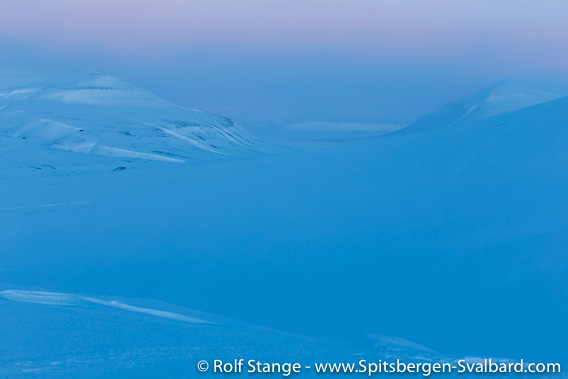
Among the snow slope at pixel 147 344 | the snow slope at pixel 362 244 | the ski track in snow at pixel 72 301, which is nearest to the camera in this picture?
the snow slope at pixel 147 344

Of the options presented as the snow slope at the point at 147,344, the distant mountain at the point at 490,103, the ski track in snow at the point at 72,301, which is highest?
the distant mountain at the point at 490,103

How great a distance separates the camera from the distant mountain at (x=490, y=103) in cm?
3525

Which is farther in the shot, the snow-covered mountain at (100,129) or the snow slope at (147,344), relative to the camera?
the snow-covered mountain at (100,129)

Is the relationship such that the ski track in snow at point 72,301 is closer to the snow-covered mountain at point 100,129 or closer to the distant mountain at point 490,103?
the snow-covered mountain at point 100,129

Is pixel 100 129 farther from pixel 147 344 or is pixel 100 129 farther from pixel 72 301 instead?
pixel 147 344

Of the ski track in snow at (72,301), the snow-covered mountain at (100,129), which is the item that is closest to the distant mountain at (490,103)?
the snow-covered mountain at (100,129)

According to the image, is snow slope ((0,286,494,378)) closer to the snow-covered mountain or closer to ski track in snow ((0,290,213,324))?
ski track in snow ((0,290,213,324))

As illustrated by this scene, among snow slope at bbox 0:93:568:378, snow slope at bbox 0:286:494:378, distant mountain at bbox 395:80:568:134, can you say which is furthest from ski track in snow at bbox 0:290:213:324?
distant mountain at bbox 395:80:568:134

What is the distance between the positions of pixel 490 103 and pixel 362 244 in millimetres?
33095

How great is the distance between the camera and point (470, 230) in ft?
16.9

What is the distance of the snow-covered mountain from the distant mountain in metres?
12.0

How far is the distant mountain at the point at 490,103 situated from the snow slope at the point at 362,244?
90.8ft

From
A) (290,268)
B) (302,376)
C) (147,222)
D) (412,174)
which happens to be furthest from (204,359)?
(412,174)

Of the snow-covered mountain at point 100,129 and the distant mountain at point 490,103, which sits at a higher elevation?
the distant mountain at point 490,103
